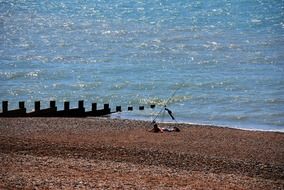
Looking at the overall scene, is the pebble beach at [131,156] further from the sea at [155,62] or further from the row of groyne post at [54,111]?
the sea at [155,62]

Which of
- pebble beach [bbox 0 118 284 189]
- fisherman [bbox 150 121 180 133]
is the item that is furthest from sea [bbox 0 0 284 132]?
pebble beach [bbox 0 118 284 189]

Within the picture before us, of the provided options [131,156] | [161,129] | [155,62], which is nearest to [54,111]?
[161,129]

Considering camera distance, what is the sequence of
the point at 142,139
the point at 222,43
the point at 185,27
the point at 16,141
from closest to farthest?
the point at 16,141 → the point at 142,139 → the point at 222,43 → the point at 185,27

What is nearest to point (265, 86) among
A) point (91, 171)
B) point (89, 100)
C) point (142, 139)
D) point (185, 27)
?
point (89, 100)

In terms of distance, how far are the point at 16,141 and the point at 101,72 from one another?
22047mm

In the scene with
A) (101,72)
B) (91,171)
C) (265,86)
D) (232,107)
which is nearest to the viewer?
(91,171)

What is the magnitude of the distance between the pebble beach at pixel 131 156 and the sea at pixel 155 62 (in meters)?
4.51

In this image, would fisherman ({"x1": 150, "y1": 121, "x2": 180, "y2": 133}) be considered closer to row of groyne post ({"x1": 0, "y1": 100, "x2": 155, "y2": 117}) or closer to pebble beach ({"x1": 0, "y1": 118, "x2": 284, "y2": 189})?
pebble beach ({"x1": 0, "y1": 118, "x2": 284, "y2": 189})

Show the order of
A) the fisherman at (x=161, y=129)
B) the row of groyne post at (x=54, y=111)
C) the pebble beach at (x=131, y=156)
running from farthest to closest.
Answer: the row of groyne post at (x=54, y=111) < the fisherman at (x=161, y=129) < the pebble beach at (x=131, y=156)

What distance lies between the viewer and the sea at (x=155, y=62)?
110ft

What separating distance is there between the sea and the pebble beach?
4512 mm

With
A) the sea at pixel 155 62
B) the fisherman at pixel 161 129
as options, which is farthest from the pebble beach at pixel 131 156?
the sea at pixel 155 62

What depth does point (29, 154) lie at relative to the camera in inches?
751

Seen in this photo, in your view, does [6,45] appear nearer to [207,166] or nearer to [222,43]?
[222,43]
